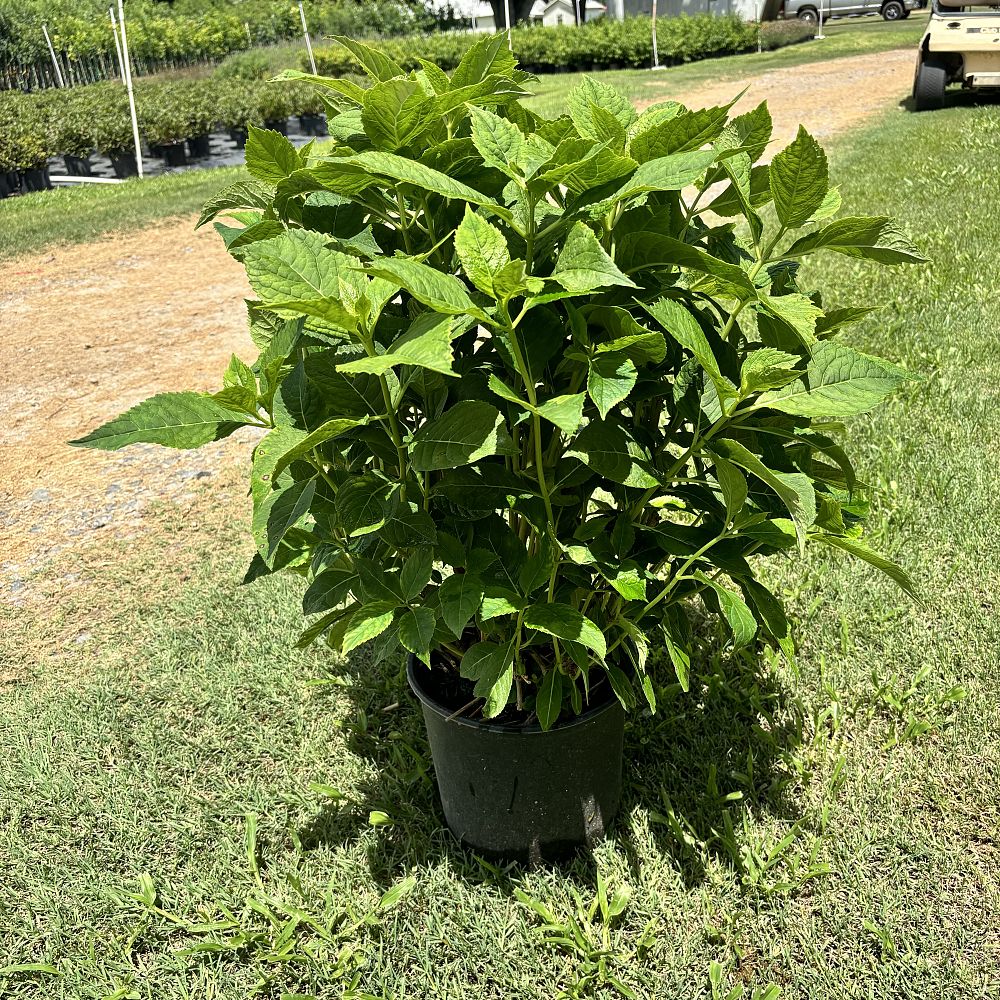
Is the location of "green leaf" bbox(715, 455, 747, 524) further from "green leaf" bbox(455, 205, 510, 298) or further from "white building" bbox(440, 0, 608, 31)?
"white building" bbox(440, 0, 608, 31)

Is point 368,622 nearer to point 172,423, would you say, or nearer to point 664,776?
point 172,423

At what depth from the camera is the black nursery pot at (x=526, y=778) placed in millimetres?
1783

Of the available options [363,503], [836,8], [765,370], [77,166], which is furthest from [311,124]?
[836,8]

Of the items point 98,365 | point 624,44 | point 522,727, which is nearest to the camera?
point 522,727

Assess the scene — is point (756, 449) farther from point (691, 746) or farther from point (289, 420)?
point (691, 746)

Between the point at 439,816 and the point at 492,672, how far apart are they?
0.73 m

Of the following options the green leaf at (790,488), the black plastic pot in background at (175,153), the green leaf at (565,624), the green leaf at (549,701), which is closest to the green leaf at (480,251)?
the green leaf at (790,488)

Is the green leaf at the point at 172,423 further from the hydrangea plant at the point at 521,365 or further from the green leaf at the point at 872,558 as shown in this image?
the green leaf at the point at 872,558

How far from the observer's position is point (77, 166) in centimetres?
1367

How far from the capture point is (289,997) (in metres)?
1.71

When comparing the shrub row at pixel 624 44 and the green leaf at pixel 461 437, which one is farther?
the shrub row at pixel 624 44

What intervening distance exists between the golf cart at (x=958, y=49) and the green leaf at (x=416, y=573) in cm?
1133

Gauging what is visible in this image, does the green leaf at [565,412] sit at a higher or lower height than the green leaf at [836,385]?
higher

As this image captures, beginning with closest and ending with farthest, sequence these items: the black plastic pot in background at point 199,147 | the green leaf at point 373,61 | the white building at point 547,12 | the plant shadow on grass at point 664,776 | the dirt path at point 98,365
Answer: the green leaf at point 373,61, the plant shadow on grass at point 664,776, the dirt path at point 98,365, the black plastic pot in background at point 199,147, the white building at point 547,12
